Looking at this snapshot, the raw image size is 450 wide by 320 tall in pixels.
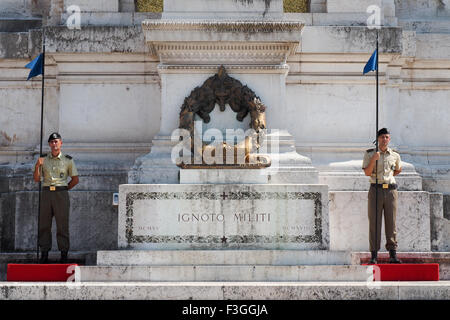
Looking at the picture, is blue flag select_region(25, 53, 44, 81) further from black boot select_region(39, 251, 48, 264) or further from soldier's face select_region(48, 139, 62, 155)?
black boot select_region(39, 251, 48, 264)

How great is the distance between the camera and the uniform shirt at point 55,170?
12562 mm

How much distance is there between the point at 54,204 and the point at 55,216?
0.20 m

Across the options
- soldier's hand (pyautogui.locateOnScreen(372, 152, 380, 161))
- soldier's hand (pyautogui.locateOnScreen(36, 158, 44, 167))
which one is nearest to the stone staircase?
soldier's hand (pyautogui.locateOnScreen(372, 152, 380, 161))

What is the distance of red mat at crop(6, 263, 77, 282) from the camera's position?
37.6 feet

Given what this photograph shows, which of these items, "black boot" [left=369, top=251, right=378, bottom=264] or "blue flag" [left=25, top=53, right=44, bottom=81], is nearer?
"black boot" [left=369, top=251, right=378, bottom=264]

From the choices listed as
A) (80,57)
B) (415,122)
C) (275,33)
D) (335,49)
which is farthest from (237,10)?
(415,122)

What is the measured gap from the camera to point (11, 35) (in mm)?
15430

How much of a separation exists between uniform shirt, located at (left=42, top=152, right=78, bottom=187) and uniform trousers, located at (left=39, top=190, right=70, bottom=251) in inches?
6.5

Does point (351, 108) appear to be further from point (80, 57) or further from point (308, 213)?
point (80, 57)

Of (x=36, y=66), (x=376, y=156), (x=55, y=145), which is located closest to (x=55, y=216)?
(x=55, y=145)

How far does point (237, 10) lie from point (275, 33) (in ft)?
3.06

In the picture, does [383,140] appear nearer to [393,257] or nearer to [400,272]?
[393,257]

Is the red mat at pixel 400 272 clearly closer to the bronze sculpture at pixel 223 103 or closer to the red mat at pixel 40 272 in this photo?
the bronze sculpture at pixel 223 103

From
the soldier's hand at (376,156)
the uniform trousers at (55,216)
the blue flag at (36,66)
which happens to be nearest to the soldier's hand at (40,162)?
the uniform trousers at (55,216)
